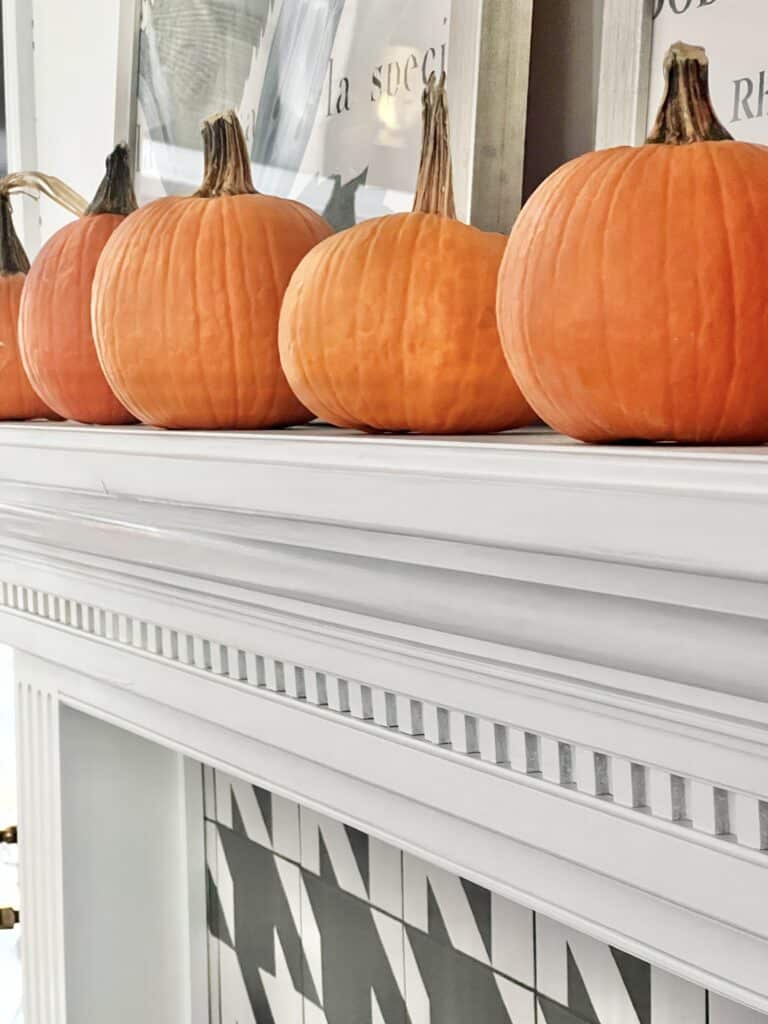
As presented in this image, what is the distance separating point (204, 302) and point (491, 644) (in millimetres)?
299

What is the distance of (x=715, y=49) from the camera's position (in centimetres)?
63

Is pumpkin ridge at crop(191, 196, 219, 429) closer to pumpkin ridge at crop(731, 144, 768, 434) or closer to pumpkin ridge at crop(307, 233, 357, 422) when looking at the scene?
pumpkin ridge at crop(307, 233, 357, 422)

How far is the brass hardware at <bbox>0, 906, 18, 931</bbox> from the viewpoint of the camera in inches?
63.7

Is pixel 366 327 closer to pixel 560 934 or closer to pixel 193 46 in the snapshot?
pixel 560 934

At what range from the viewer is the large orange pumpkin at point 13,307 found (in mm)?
1034

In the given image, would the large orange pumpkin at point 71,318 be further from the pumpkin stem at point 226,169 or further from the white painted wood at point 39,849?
the white painted wood at point 39,849

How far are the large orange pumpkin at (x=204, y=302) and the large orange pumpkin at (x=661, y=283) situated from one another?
25 centimetres

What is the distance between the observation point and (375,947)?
3.45ft

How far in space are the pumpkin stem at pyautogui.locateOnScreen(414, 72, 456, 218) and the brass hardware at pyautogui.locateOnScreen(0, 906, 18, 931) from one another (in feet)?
4.36

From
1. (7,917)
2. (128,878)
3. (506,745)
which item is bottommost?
(7,917)

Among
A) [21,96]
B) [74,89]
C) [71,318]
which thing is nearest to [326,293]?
[71,318]

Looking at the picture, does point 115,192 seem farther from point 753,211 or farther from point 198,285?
point 753,211

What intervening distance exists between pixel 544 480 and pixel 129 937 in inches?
40.5

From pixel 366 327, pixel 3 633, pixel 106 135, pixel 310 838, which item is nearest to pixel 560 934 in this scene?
pixel 310 838
